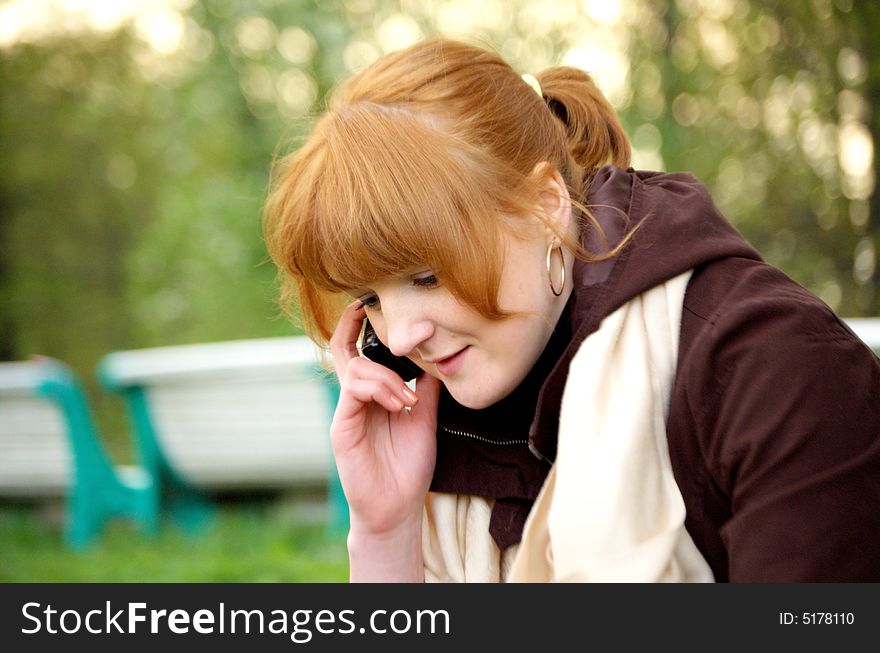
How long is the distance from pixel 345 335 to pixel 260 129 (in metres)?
6.79

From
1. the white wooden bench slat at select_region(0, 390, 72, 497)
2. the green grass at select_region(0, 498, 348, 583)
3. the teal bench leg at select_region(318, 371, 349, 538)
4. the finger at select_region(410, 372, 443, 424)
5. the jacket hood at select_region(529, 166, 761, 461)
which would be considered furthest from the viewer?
the white wooden bench slat at select_region(0, 390, 72, 497)

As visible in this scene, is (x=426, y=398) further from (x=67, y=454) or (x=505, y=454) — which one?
(x=67, y=454)

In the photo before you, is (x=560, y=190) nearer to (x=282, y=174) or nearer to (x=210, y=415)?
(x=282, y=174)

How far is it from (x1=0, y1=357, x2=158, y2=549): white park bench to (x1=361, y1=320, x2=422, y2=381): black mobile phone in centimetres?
417

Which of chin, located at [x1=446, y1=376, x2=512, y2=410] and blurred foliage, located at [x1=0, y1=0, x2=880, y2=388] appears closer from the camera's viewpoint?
chin, located at [x1=446, y1=376, x2=512, y2=410]

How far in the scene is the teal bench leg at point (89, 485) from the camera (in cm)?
593

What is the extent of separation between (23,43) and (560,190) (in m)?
9.13

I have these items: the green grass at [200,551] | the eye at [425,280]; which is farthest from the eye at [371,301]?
the green grass at [200,551]

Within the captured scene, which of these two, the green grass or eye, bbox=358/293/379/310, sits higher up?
eye, bbox=358/293/379/310

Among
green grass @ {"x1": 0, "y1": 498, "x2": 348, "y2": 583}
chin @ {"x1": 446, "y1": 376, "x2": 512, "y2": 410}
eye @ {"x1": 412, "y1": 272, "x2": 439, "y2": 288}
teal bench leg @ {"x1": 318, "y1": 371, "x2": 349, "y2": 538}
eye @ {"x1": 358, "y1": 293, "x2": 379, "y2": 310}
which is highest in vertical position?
eye @ {"x1": 412, "y1": 272, "x2": 439, "y2": 288}

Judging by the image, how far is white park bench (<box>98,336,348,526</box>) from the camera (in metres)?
5.55

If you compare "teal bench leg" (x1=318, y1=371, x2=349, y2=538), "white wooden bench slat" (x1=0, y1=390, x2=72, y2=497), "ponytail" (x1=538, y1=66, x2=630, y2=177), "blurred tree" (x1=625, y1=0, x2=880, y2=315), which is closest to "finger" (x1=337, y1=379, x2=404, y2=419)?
"ponytail" (x1=538, y1=66, x2=630, y2=177)

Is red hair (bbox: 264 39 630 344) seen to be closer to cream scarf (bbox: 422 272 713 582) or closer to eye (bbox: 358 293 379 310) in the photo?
eye (bbox: 358 293 379 310)

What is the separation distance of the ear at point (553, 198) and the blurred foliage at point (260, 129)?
199 cm
